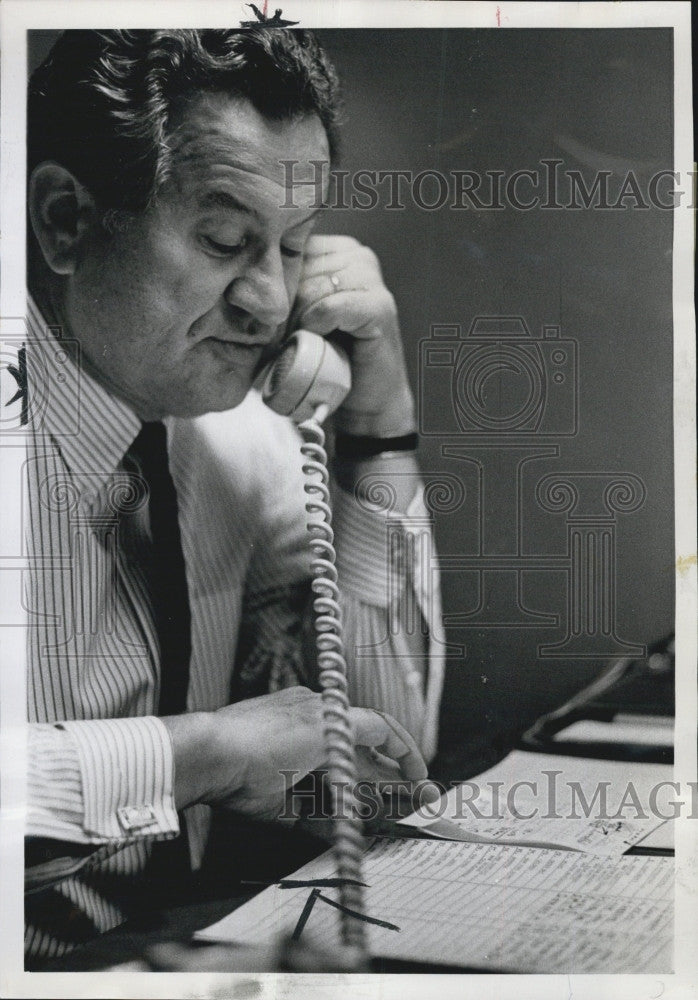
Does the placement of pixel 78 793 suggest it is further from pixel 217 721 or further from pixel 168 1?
pixel 168 1

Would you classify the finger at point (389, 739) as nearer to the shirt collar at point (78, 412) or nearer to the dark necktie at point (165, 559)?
the dark necktie at point (165, 559)

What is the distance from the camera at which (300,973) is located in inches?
61.0

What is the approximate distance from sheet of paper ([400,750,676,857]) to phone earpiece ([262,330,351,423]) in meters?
0.63

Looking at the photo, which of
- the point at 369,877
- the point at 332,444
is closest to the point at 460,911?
the point at 369,877

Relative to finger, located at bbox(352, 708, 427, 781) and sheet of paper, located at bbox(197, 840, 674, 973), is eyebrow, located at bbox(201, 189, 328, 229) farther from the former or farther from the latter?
sheet of paper, located at bbox(197, 840, 674, 973)

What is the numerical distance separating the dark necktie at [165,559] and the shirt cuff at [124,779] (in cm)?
11

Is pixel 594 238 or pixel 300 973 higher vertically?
pixel 594 238

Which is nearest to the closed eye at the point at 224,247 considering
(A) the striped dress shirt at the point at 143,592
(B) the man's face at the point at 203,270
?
(B) the man's face at the point at 203,270

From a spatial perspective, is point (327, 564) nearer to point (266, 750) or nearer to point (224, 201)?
point (266, 750)

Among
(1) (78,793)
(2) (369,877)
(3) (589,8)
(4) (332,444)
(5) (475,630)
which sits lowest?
(2) (369,877)

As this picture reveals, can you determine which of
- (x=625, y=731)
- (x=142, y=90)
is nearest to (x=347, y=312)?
(x=142, y=90)

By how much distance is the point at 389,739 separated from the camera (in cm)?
157

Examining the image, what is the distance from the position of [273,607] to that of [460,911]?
543mm

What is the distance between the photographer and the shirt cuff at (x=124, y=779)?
1.53 m
